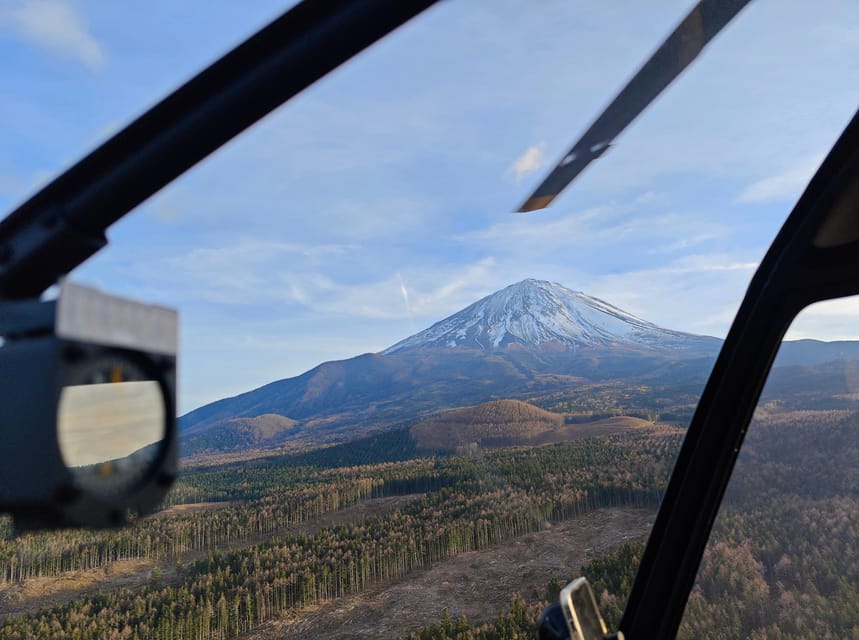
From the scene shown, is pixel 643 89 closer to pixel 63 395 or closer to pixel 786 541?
pixel 786 541

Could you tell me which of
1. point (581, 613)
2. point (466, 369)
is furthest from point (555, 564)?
point (466, 369)

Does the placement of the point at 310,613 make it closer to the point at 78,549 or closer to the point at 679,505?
the point at 78,549

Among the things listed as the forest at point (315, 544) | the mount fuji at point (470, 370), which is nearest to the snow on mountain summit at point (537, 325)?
the mount fuji at point (470, 370)

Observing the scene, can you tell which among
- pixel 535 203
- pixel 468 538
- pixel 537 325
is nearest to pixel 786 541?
pixel 535 203

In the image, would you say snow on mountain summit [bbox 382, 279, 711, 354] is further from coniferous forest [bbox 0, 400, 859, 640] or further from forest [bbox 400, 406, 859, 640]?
forest [bbox 400, 406, 859, 640]

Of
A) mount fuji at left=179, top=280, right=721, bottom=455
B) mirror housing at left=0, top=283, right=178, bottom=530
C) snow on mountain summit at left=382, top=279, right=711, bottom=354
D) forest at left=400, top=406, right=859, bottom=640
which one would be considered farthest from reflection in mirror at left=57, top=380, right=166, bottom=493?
snow on mountain summit at left=382, top=279, right=711, bottom=354

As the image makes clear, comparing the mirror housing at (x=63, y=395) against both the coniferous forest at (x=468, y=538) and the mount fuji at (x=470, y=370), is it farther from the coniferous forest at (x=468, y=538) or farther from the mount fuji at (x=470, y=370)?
the mount fuji at (x=470, y=370)
